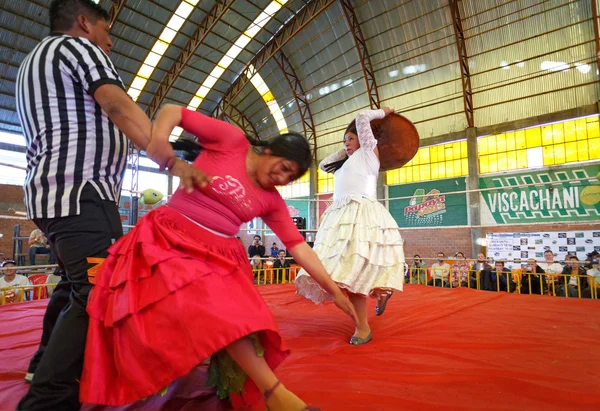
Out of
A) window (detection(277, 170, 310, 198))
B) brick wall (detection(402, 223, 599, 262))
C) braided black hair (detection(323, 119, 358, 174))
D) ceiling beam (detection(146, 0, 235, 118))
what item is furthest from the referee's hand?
window (detection(277, 170, 310, 198))

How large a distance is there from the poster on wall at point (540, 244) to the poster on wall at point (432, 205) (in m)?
1.03

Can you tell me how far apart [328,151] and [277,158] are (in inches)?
484

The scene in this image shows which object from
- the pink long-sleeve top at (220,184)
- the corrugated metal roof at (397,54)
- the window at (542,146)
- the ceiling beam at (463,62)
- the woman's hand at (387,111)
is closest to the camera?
the pink long-sleeve top at (220,184)

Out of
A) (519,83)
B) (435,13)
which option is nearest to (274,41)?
(435,13)

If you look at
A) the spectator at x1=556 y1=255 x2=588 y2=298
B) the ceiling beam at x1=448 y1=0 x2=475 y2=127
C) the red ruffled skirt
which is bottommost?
the spectator at x1=556 y1=255 x2=588 y2=298

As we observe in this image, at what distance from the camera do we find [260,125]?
15.1m

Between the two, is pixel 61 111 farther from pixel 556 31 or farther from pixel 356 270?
pixel 556 31

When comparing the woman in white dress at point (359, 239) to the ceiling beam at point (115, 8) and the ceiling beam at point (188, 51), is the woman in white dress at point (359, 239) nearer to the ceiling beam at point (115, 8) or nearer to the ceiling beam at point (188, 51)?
the ceiling beam at point (188, 51)

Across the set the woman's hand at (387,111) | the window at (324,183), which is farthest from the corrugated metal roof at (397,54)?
the woman's hand at (387,111)

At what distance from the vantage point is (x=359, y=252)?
204cm

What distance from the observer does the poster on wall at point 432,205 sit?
997cm

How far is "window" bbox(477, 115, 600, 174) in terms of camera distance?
27.5 feet

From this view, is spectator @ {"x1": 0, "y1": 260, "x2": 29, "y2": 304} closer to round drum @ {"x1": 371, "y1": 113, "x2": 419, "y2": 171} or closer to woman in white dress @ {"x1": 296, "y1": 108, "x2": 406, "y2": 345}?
woman in white dress @ {"x1": 296, "y1": 108, "x2": 406, "y2": 345}

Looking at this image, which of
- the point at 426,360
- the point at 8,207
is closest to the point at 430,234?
the point at 426,360
